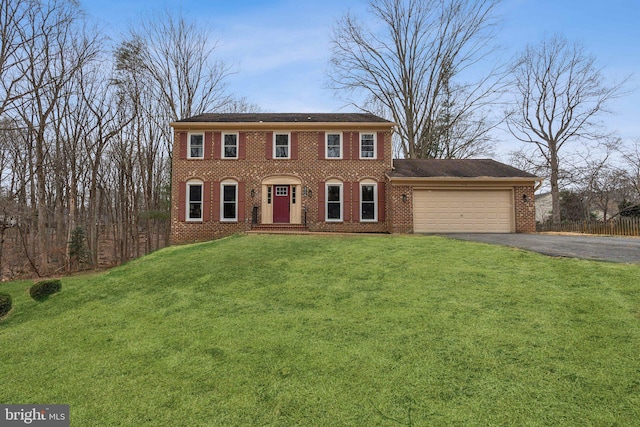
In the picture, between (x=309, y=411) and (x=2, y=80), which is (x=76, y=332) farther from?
(x=2, y=80)

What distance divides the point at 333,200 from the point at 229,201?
4.68 metres

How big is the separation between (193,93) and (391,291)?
848 inches

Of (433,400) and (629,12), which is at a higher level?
(629,12)

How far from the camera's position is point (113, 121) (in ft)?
64.8

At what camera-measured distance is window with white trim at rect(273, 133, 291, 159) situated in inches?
592

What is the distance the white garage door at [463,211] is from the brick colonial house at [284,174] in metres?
0.48

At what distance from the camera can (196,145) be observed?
594 inches

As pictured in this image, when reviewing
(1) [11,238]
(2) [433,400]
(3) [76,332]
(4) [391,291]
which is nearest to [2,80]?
(1) [11,238]

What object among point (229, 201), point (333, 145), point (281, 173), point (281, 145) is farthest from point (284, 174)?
point (229, 201)

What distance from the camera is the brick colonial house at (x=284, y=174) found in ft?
48.3

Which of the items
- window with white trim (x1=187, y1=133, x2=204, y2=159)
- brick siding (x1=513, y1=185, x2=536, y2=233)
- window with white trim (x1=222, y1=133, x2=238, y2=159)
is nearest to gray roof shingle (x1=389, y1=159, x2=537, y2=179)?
brick siding (x1=513, y1=185, x2=536, y2=233)

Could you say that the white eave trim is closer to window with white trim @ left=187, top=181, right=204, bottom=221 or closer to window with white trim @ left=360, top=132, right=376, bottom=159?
window with white trim @ left=360, top=132, right=376, bottom=159

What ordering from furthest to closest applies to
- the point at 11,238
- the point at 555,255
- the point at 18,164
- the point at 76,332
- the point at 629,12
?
the point at 11,238
the point at 18,164
the point at 629,12
the point at 555,255
the point at 76,332

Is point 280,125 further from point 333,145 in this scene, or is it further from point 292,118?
point 333,145
